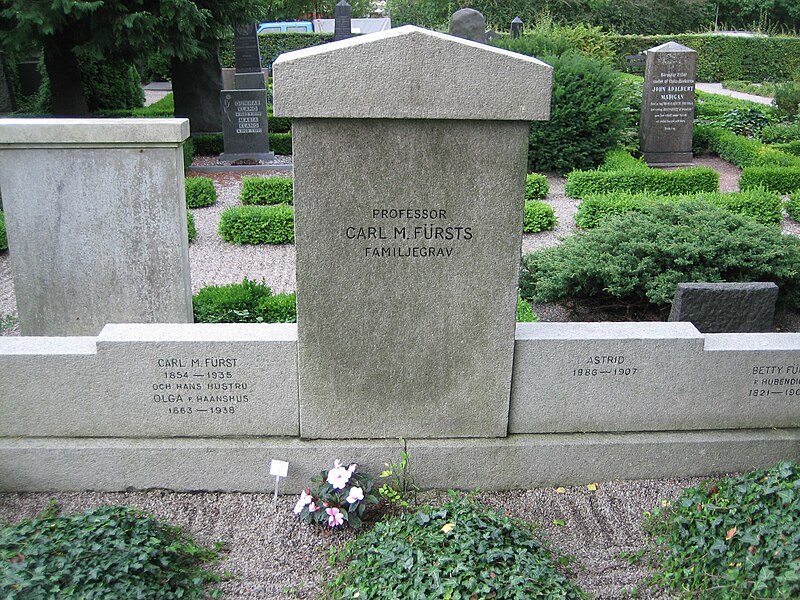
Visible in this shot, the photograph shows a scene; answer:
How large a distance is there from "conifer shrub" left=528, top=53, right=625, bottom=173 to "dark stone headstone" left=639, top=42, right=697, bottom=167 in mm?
767

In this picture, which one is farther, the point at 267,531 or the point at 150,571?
the point at 267,531

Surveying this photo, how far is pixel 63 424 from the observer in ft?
13.9

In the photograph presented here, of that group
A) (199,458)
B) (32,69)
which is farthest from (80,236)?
(32,69)

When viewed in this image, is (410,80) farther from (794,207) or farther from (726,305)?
(794,207)

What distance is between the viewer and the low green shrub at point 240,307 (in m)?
6.34

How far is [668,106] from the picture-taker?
14445mm

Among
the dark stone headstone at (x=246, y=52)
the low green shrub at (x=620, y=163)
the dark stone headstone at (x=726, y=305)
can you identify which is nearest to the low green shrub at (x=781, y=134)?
the low green shrub at (x=620, y=163)

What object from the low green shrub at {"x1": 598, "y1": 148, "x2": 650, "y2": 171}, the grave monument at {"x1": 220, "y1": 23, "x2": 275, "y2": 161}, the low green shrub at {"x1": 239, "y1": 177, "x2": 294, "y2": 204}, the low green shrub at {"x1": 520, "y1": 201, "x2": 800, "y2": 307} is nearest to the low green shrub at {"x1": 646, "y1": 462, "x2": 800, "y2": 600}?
the low green shrub at {"x1": 520, "y1": 201, "x2": 800, "y2": 307}

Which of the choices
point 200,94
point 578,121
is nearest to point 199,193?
point 578,121

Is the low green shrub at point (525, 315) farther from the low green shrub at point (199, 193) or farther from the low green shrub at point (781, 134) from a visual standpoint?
the low green shrub at point (781, 134)

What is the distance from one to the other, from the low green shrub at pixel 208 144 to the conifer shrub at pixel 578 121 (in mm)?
6633

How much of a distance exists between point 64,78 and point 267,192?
5.86 meters

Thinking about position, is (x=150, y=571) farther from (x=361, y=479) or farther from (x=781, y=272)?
(x=781, y=272)

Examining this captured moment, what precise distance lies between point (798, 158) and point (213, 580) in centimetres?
1298
